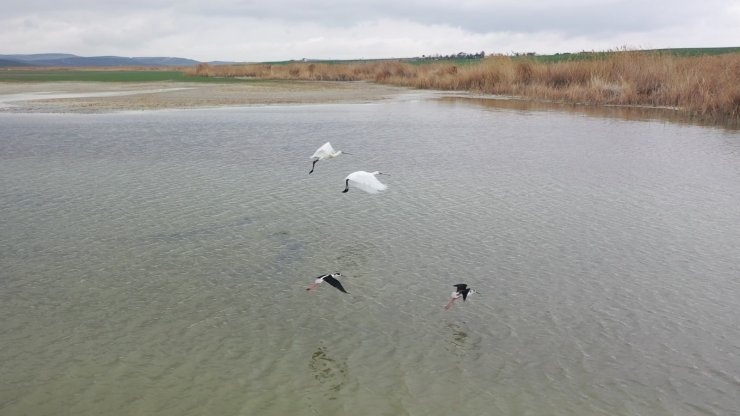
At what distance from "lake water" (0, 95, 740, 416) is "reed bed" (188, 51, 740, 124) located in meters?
9.57

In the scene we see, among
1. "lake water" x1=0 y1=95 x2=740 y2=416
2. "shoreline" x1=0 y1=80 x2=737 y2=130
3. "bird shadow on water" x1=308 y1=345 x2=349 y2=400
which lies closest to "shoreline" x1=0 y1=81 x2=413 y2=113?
"shoreline" x1=0 y1=80 x2=737 y2=130

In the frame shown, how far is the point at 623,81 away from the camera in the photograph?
23.7 meters

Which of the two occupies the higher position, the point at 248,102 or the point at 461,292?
the point at 248,102

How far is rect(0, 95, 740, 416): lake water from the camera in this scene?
149 inches

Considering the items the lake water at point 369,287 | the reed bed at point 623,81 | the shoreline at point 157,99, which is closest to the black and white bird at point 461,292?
the lake water at point 369,287

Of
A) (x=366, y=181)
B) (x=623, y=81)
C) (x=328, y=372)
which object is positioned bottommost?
(x=328, y=372)

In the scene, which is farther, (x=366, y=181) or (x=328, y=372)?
(x=366, y=181)

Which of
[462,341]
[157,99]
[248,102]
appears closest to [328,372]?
[462,341]

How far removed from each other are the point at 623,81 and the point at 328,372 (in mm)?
23030

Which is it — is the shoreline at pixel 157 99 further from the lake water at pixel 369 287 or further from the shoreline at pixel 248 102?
the lake water at pixel 369 287

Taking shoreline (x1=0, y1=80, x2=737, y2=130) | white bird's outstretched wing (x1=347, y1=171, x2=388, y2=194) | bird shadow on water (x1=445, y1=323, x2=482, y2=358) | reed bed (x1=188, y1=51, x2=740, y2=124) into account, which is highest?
reed bed (x1=188, y1=51, x2=740, y2=124)

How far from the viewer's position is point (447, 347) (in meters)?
4.32

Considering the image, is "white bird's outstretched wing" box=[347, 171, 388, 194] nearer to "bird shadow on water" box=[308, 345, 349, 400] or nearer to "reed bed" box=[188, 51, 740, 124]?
"bird shadow on water" box=[308, 345, 349, 400]

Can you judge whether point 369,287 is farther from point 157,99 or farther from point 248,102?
point 157,99
